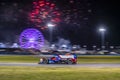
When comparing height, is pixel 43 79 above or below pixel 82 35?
below

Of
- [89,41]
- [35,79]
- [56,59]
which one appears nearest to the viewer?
[35,79]

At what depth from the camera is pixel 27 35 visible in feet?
351

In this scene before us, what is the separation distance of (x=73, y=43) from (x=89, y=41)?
851 centimetres

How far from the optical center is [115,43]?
16925cm

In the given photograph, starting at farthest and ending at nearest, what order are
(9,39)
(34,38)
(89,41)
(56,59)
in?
1. (89,41)
2. (9,39)
3. (34,38)
4. (56,59)

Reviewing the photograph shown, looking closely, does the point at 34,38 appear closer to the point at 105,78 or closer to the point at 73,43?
the point at 73,43

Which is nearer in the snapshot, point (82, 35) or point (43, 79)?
point (43, 79)

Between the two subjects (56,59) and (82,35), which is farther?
(82,35)

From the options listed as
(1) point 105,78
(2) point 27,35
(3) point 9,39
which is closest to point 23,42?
(2) point 27,35

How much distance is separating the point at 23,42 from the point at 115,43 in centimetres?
7094

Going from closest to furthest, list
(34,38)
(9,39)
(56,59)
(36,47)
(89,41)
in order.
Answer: (56,59) → (34,38) → (36,47) → (9,39) → (89,41)

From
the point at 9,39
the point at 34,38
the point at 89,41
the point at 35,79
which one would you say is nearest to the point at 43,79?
the point at 35,79

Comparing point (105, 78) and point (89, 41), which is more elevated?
point (89, 41)

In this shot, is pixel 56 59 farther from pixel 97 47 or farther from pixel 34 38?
pixel 97 47
